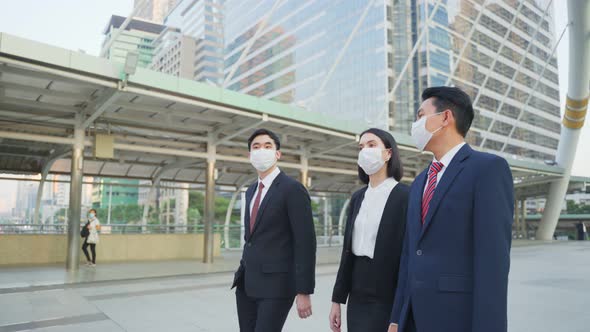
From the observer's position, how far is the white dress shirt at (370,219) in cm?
272

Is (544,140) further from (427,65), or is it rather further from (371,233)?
(371,233)

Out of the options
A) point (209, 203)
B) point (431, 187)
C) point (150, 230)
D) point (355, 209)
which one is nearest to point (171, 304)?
point (355, 209)

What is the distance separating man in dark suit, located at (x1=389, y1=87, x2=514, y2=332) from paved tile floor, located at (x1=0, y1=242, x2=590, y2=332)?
3.76m

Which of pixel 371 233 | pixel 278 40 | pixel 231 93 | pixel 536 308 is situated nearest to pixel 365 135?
pixel 371 233

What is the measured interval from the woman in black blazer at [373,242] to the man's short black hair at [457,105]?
2.58 ft

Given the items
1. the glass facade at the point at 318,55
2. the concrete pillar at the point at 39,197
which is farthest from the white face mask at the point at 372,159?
the glass facade at the point at 318,55

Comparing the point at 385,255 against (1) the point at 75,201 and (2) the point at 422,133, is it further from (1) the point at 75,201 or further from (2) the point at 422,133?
(1) the point at 75,201

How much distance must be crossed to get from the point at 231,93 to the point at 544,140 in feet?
299

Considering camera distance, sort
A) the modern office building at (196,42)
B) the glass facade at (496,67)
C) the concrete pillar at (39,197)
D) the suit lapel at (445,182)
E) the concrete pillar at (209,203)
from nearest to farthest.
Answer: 1. the suit lapel at (445,182)
2. the concrete pillar at (209,203)
3. the concrete pillar at (39,197)
4. the modern office building at (196,42)
5. the glass facade at (496,67)

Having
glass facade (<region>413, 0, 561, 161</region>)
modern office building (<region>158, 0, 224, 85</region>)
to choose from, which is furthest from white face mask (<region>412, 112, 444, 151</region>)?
glass facade (<region>413, 0, 561, 161</region>)

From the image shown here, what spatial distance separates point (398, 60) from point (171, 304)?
57934mm

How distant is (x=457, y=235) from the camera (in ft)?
6.18

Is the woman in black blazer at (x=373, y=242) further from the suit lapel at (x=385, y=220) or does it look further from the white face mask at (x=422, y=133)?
the white face mask at (x=422, y=133)

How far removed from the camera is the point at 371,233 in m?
2.73
